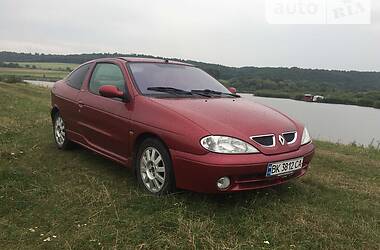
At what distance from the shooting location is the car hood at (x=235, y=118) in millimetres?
3691

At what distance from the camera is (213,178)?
3525 mm

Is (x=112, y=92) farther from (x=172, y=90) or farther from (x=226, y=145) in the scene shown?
(x=226, y=145)

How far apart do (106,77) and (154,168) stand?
1725 mm

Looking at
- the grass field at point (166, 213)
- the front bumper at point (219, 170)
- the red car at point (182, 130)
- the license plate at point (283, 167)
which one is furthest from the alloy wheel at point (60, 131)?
the license plate at point (283, 167)

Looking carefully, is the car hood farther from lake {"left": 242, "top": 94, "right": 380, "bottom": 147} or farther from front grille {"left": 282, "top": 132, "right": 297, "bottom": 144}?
lake {"left": 242, "top": 94, "right": 380, "bottom": 147}

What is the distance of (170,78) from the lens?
16.2 feet

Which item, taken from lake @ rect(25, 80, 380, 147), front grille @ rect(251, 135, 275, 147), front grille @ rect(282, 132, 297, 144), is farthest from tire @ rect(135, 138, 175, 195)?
lake @ rect(25, 80, 380, 147)

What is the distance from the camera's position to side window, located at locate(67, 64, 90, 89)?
5.77 metres

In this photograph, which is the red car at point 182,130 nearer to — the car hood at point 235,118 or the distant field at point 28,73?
the car hood at point 235,118

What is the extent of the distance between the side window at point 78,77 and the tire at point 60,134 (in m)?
0.59

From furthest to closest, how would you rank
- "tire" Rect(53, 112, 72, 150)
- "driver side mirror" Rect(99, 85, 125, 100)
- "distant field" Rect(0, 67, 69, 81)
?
1. "distant field" Rect(0, 67, 69, 81)
2. "tire" Rect(53, 112, 72, 150)
3. "driver side mirror" Rect(99, 85, 125, 100)

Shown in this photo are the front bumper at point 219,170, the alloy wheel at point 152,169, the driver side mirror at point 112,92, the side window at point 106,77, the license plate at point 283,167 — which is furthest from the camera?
the side window at point 106,77

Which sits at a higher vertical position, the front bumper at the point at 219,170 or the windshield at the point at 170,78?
the windshield at the point at 170,78

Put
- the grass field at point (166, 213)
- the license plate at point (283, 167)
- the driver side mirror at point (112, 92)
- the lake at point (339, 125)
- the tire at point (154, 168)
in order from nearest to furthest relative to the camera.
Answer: the grass field at point (166, 213), the license plate at point (283, 167), the tire at point (154, 168), the driver side mirror at point (112, 92), the lake at point (339, 125)
